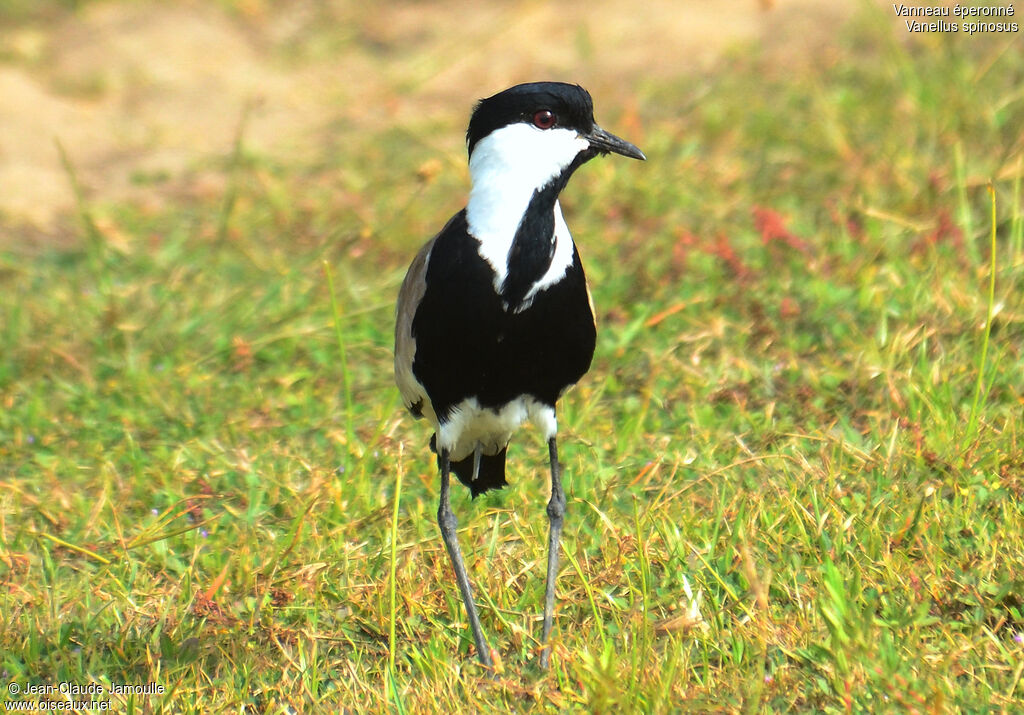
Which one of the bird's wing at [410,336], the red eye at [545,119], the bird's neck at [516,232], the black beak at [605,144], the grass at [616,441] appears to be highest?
the red eye at [545,119]

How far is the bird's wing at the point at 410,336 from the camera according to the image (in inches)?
146

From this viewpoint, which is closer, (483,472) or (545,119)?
(545,119)

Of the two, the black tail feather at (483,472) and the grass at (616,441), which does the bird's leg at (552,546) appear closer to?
the grass at (616,441)

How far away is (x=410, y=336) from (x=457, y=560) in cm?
64

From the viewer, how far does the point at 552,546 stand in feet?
12.3

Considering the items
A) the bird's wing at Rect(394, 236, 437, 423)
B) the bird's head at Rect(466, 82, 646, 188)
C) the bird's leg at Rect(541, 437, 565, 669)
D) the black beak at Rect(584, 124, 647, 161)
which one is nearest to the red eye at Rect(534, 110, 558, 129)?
the bird's head at Rect(466, 82, 646, 188)

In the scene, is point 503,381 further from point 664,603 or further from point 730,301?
point 730,301

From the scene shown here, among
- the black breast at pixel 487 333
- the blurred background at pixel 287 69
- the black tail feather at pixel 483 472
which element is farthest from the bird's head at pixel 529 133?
the blurred background at pixel 287 69

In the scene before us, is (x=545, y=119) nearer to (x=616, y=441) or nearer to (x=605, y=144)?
(x=605, y=144)

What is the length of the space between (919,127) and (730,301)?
1674mm

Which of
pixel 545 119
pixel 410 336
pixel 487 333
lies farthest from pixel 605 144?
pixel 410 336

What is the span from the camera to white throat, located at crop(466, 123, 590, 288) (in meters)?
3.45

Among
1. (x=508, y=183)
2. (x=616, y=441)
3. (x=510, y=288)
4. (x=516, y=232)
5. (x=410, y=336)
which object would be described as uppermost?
(x=508, y=183)

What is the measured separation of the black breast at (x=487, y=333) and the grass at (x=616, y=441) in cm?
35
